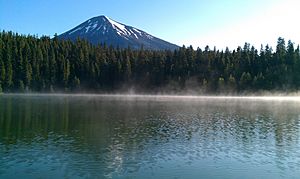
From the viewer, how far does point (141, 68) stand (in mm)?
171375

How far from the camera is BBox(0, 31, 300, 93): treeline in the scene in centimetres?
14775

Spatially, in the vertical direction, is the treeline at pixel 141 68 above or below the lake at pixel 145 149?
above

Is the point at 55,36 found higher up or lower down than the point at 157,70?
higher up

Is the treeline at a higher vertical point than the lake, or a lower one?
higher

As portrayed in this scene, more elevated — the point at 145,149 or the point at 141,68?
the point at 141,68

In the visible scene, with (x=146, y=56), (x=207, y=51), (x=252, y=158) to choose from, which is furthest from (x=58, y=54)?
(x=252, y=158)

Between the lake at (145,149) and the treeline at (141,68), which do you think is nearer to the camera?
the lake at (145,149)

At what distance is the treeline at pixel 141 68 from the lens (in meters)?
148

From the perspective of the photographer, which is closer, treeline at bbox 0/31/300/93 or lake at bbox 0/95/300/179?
lake at bbox 0/95/300/179

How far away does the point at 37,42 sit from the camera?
180m

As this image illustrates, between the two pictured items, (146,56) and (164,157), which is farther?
(146,56)

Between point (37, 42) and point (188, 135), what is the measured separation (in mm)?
152926

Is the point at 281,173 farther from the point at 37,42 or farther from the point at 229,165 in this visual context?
the point at 37,42

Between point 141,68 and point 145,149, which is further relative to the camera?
point 141,68
